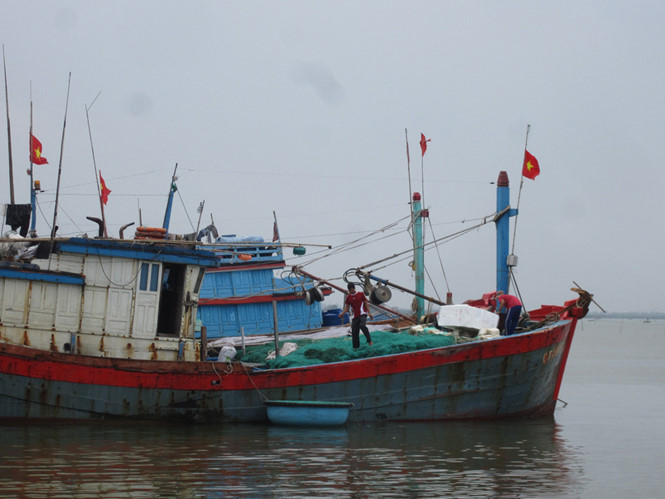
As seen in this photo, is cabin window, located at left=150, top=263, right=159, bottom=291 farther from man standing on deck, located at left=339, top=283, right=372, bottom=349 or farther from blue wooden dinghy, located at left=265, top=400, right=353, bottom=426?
man standing on deck, located at left=339, top=283, right=372, bottom=349

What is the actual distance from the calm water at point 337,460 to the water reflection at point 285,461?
2cm

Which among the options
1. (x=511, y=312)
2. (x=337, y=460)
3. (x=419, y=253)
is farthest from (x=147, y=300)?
(x=419, y=253)

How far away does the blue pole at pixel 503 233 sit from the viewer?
21.7m

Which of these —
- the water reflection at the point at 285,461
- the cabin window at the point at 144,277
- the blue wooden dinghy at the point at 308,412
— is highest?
the cabin window at the point at 144,277

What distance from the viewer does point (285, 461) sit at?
13547 mm

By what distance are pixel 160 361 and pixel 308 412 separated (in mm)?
3093

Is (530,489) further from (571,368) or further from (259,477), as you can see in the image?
(571,368)

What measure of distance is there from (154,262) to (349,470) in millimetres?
7103

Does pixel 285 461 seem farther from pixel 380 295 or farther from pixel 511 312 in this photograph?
pixel 380 295

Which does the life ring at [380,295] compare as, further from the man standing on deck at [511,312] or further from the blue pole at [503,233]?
the man standing on deck at [511,312]

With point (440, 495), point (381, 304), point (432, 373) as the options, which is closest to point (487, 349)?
point (432, 373)

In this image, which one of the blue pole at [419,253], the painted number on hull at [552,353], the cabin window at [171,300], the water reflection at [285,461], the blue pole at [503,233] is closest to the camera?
the water reflection at [285,461]

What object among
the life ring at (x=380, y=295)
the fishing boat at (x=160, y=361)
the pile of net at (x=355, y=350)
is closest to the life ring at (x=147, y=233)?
the fishing boat at (x=160, y=361)

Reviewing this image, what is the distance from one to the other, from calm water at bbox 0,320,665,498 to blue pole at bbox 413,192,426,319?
17.1ft
